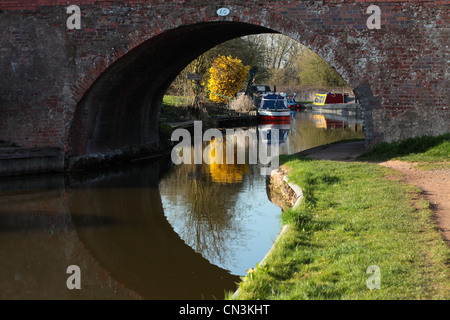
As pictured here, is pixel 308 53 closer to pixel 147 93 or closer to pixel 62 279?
pixel 147 93

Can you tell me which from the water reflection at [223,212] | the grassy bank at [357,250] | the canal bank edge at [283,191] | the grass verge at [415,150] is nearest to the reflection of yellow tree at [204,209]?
the water reflection at [223,212]

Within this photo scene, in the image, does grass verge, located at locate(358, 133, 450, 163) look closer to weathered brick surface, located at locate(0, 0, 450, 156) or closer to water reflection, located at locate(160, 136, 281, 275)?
weathered brick surface, located at locate(0, 0, 450, 156)

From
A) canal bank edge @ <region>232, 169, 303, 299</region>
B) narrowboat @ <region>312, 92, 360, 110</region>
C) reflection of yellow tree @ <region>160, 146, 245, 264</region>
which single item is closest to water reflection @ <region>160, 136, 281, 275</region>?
reflection of yellow tree @ <region>160, 146, 245, 264</region>

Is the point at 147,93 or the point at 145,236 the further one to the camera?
the point at 147,93

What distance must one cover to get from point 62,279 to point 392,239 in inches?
135

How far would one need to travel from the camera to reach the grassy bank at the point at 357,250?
390 cm

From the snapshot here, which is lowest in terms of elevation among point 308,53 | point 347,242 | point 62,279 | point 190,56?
point 62,279

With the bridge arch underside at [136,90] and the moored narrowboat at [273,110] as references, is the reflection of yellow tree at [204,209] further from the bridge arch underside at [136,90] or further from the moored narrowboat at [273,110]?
the moored narrowboat at [273,110]

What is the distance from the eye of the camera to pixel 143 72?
1371cm

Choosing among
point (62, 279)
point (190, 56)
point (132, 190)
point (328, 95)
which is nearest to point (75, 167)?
point (132, 190)

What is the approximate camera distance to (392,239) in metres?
4.93

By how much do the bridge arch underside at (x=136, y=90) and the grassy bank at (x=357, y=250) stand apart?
631cm

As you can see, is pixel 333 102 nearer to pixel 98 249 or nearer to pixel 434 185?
pixel 434 185

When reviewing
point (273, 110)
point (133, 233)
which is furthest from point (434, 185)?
point (273, 110)
